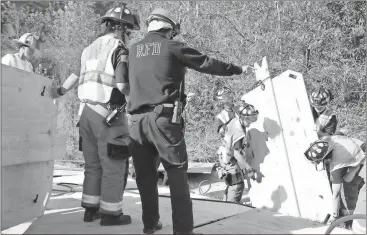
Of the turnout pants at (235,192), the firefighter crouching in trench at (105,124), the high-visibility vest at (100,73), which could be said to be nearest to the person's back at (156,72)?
the firefighter crouching in trench at (105,124)

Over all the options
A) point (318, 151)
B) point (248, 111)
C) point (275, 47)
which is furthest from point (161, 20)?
point (275, 47)

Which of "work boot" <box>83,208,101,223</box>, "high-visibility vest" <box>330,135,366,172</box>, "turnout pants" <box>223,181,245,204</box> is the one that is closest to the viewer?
"work boot" <box>83,208,101,223</box>

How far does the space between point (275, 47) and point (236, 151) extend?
8.92 m

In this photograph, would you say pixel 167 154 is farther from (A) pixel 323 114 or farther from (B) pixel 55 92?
(A) pixel 323 114

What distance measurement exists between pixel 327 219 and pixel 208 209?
1.47m

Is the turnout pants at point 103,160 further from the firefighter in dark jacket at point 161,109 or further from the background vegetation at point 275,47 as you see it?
the background vegetation at point 275,47

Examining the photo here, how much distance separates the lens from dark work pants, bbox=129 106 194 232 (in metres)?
3.53

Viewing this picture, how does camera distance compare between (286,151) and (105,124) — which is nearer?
(105,124)

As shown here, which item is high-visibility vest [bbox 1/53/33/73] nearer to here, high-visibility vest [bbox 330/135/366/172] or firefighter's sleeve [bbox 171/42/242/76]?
firefighter's sleeve [bbox 171/42/242/76]

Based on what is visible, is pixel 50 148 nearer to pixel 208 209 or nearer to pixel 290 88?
pixel 208 209

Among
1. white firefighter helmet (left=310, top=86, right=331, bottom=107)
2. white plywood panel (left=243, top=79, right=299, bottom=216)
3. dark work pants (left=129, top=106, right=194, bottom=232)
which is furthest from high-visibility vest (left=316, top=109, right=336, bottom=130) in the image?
dark work pants (left=129, top=106, right=194, bottom=232)

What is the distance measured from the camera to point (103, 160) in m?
4.06

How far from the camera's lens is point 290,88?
18.8 ft

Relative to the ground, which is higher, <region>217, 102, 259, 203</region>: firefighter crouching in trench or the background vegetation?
the background vegetation
